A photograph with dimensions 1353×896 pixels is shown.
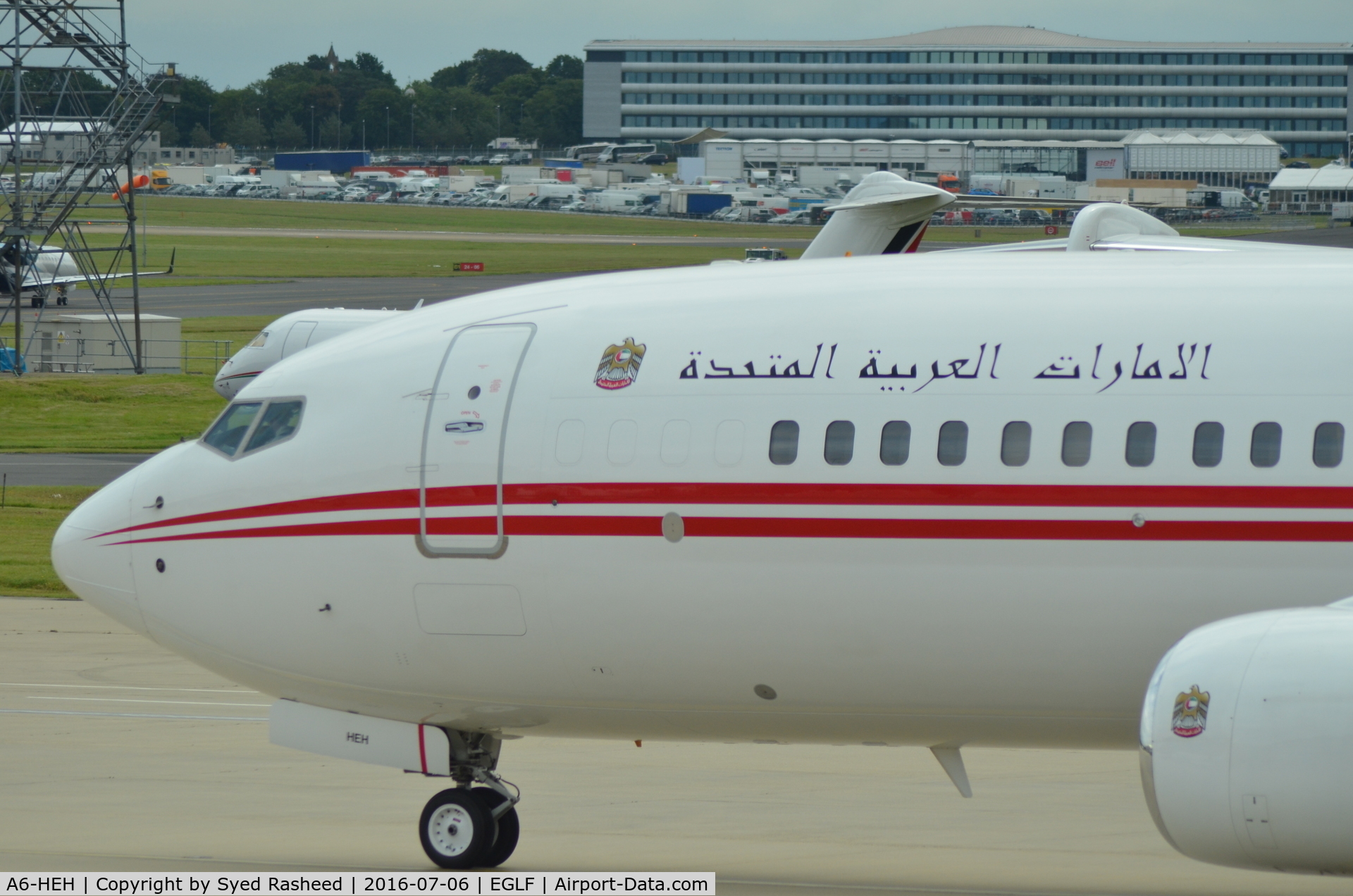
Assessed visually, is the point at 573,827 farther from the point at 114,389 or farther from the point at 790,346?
the point at 114,389

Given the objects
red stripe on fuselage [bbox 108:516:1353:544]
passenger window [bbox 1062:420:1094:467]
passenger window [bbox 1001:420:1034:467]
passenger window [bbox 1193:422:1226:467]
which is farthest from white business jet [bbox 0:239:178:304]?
passenger window [bbox 1193:422:1226:467]

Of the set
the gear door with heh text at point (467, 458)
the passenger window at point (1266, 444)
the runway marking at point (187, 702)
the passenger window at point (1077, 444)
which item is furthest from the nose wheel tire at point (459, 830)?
the runway marking at point (187, 702)

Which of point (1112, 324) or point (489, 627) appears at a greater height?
point (1112, 324)

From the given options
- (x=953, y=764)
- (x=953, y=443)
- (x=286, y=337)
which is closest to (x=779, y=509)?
(x=953, y=443)

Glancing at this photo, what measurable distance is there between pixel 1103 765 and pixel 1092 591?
29.2 ft

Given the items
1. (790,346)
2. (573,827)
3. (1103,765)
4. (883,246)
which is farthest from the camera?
(883,246)

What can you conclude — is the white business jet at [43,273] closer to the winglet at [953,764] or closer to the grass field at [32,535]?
the grass field at [32,535]

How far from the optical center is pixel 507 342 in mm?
13047

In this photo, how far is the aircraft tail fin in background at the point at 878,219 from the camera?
37031 mm

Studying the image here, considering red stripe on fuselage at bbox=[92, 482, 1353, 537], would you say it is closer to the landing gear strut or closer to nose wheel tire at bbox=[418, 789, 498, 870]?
the landing gear strut

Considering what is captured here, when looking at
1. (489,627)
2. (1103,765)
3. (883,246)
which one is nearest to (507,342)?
(489,627)

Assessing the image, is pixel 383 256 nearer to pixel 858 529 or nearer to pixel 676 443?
pixel 676 443

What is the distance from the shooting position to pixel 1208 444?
36.3ft

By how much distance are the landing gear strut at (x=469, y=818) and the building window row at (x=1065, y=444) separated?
406 centimetres
